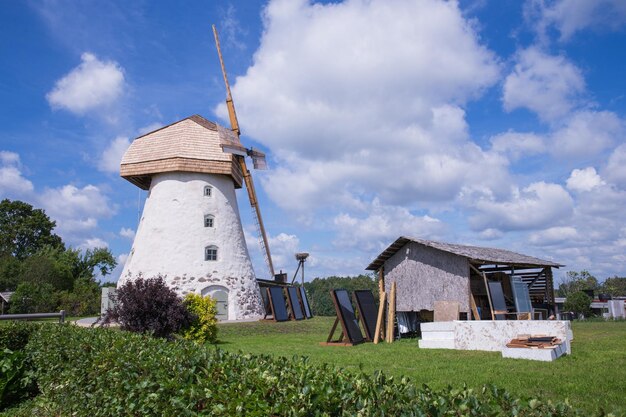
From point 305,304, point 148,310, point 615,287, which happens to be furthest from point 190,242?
point 615,287

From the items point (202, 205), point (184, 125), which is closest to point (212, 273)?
point (202, 205)

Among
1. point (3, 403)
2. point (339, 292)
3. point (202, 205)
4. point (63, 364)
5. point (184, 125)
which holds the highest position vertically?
point (184, 125)

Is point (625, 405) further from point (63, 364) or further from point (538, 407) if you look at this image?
point (63, 364)

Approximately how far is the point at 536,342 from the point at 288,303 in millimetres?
18333

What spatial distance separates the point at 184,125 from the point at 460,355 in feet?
72.5

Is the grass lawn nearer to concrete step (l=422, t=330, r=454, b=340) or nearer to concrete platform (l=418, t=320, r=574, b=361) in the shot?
concrete platform (l=418, t=320, r=574, b=361)

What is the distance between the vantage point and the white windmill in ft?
86.4

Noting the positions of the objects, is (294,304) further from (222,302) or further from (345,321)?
(345,321)

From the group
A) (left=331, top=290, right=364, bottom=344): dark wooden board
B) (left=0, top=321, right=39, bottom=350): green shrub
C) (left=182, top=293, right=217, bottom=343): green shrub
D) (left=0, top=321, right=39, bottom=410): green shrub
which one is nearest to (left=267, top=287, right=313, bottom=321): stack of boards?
(left=182, top=293, right=217, bottom=343): green shrub

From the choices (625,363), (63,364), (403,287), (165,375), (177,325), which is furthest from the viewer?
(403,287)

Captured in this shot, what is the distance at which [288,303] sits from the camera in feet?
90.3

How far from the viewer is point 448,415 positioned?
8.84 feet

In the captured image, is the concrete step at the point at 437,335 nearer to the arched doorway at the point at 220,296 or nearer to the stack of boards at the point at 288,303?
the stack of boards at the point at 288,303

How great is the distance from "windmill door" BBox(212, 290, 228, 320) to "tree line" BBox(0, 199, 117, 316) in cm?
1536
